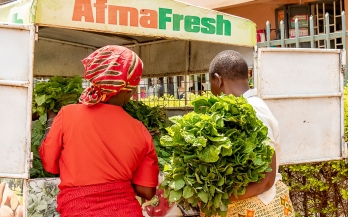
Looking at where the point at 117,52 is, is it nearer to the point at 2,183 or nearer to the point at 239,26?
the point at 2,183

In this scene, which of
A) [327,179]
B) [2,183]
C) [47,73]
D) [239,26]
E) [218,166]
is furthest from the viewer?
A: [47,73]

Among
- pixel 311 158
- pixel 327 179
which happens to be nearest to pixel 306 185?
pixel 327 179

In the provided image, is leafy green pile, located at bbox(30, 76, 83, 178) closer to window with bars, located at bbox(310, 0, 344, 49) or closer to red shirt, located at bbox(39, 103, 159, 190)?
red shirt, located at bbox(39, 103, 159, 190)

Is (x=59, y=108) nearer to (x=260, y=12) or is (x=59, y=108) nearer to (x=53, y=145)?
(x=53, y=145)

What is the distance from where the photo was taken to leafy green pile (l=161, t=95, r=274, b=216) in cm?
275

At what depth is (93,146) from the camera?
9.19 feet

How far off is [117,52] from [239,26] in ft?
5.50

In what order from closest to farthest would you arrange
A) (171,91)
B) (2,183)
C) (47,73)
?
(2,183) < (47,73) < (171,91)

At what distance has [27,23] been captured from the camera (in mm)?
3332

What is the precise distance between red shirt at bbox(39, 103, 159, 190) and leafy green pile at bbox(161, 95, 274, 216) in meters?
0.21

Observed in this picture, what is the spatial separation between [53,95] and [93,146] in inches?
71.5

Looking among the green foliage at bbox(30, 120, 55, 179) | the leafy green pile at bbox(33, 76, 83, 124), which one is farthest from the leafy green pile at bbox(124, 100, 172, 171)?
the green foliage at bbox(30, 120, 55, 179)

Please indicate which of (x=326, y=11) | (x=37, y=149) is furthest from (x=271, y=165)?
(x=326, y=11)

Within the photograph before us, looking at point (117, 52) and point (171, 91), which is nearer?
point (117, 52)
